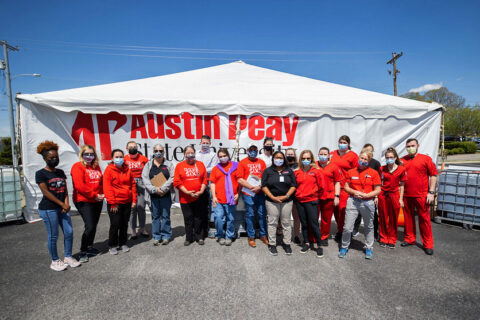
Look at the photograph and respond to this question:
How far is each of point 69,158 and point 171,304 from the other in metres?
4.58

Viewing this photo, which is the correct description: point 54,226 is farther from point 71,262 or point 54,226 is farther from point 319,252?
point 319,252

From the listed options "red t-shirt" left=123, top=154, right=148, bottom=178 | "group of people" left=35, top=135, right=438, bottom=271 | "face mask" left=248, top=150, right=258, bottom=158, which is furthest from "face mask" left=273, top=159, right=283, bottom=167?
"red t-shirt" left=123, top=154, right=148, bottom=178

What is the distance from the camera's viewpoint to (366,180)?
3551 mm

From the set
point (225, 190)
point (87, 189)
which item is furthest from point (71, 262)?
point (225, 190)

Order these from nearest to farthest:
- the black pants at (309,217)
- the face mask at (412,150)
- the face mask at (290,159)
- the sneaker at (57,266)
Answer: the sneaker at (57,266) < the black pants at (309,217) < the face mask at (290,159) < the face mask at (412,150)

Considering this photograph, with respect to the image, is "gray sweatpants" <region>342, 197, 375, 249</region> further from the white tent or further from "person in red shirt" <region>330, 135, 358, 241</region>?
the white tent

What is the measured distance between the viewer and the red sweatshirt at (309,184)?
3670 mm

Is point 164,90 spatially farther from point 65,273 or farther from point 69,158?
point 65,273

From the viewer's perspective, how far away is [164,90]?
5746 mm

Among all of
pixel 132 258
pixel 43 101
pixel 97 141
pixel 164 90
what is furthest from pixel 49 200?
pixel 164 90

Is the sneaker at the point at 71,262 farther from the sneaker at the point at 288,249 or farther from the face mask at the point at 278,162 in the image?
the face mask at the point at 278,162

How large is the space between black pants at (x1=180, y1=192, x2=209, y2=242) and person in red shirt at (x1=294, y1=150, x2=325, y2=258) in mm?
1640

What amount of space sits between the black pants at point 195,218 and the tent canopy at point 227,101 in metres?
2.18

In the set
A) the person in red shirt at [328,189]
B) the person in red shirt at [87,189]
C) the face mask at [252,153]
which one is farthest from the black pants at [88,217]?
the person in red shirt at [328,189]
